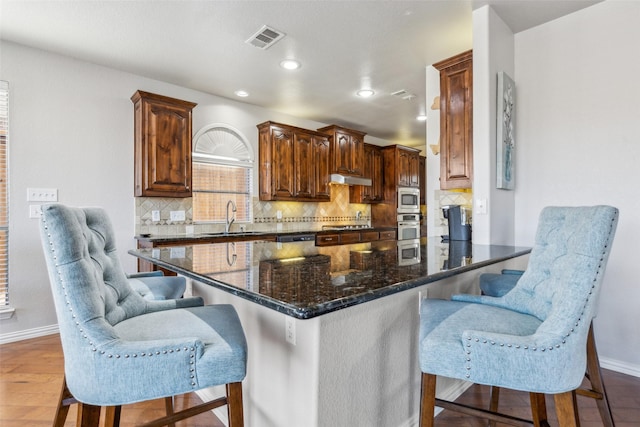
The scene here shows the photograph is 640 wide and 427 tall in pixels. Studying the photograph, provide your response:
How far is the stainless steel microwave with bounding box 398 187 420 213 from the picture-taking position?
19.3ft

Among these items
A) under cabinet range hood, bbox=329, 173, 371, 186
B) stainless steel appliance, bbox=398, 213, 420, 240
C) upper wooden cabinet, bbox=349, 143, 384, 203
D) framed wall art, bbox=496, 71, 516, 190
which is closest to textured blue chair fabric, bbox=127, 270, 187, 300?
framed wall art, bbox=496, 71, 516, 190

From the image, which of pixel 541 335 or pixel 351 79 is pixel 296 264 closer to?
pixel 541 335

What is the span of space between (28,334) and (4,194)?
126 centimetres

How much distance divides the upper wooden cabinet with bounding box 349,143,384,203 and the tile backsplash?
19cm

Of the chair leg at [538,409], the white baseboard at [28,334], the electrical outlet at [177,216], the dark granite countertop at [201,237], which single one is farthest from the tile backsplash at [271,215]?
the chair leg at [538,409]

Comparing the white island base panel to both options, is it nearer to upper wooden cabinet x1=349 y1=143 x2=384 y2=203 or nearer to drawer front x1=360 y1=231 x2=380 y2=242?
drawer front x1=360 y1=231 x2=380 y2=242

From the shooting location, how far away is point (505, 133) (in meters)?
2.56

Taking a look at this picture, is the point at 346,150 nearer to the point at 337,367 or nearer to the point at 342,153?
the point at 342,153

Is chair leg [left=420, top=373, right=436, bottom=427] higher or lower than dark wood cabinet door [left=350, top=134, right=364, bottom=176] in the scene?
lower

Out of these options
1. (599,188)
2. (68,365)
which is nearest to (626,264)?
(599,188)

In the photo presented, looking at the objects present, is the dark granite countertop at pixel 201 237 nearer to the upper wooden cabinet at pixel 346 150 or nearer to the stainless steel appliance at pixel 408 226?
the upper wooden cabinet at pixel 346 150

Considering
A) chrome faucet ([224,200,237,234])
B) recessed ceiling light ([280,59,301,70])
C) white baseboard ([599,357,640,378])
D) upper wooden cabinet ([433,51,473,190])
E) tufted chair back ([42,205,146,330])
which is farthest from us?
chrome faucet ([224,200,237,234])

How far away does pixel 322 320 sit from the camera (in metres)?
1.06

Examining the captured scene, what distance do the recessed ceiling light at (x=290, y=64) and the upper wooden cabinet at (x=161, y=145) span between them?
44.9 inches
